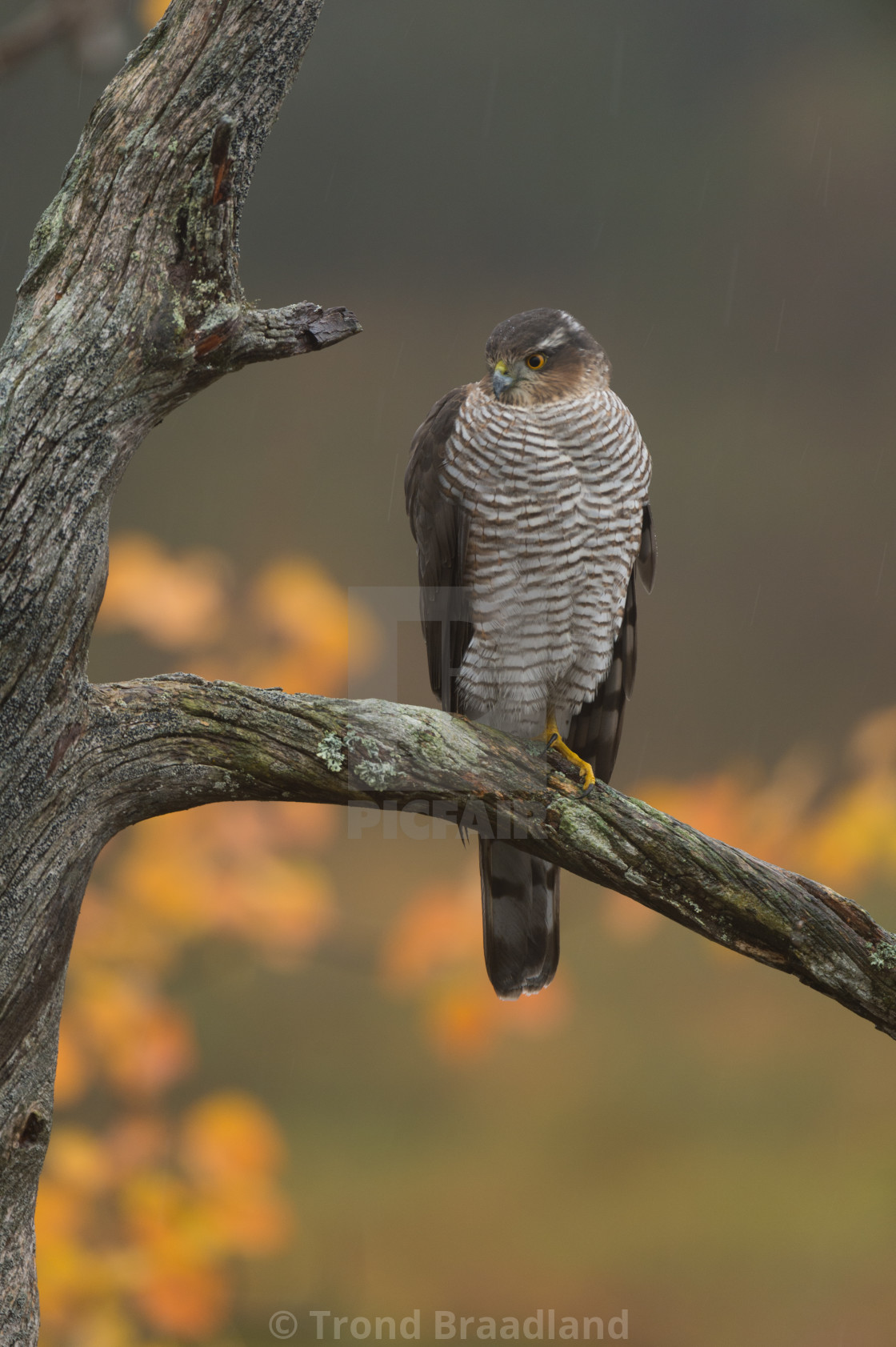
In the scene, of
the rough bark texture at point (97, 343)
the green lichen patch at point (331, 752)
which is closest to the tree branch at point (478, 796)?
the green lichen patch at point (331, 752)

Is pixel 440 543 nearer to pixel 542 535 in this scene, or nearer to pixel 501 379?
pixel 542 535

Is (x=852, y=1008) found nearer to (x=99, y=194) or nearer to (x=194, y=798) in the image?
(x=194, y=798)

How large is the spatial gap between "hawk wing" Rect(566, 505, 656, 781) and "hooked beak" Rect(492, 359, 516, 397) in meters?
0.37

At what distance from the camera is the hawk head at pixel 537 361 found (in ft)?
5.80

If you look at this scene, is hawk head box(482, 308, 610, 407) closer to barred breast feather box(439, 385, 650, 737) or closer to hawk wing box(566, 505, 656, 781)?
barred breast feather box(439, 385, 650, 737)

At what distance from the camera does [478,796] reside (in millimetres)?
1430

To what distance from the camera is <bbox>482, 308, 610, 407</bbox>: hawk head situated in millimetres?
1767

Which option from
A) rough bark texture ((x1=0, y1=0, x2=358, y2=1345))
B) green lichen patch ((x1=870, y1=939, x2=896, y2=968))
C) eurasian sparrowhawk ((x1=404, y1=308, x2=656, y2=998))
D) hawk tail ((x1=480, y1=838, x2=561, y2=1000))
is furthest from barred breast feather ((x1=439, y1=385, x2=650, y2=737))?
green lichen patch ((x1=870, y1=939, x2=896, y2=968))

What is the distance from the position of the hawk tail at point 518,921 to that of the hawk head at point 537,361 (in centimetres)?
76

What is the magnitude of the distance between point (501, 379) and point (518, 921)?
91 centimetres

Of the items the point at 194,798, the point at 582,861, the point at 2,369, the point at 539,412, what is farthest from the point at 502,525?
the point at 2,369

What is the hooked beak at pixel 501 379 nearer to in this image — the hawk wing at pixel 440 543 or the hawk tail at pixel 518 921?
the hawk wing at pixel 440 543

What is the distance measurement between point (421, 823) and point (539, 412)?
93 centimetres

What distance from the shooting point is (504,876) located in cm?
186
